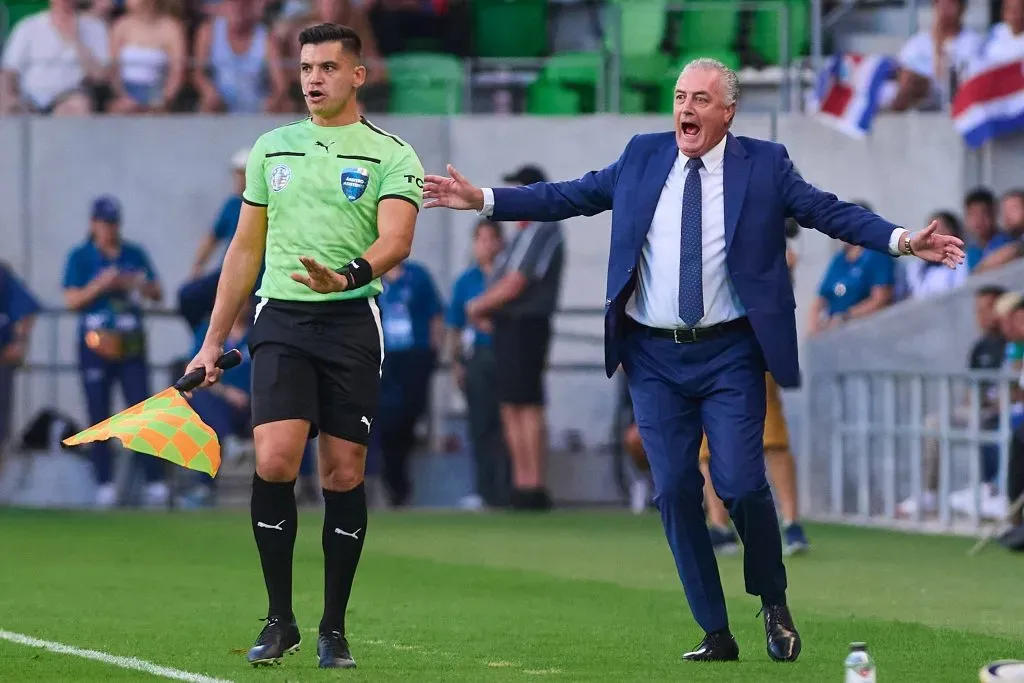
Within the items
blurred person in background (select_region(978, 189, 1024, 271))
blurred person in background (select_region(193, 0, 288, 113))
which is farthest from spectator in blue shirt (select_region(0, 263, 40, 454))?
blurred person in background (select_region(978, 189, 1024, 271))

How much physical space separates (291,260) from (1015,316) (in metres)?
8.07

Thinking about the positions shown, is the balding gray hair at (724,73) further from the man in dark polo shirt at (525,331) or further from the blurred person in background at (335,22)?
the blurred person in background at (335,22)

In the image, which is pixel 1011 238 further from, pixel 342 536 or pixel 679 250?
pixel 342 536

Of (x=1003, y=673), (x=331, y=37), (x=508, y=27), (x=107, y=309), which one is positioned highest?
(x=508, y=27)

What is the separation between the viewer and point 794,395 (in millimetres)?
18047

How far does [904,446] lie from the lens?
16.1 meters

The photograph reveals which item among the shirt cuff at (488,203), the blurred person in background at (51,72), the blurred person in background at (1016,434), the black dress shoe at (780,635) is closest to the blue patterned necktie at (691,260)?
the shirt cuff at (488,203)

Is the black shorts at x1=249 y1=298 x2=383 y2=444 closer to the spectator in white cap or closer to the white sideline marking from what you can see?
the white sideline marking

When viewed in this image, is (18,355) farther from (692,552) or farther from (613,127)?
(692,552)

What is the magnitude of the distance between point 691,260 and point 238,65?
12.2 m

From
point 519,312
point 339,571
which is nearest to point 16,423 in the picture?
point 519,312

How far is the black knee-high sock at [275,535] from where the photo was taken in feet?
24.5

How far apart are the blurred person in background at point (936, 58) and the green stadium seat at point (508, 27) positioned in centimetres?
334

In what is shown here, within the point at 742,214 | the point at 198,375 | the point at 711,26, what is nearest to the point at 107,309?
the point at 711,26
